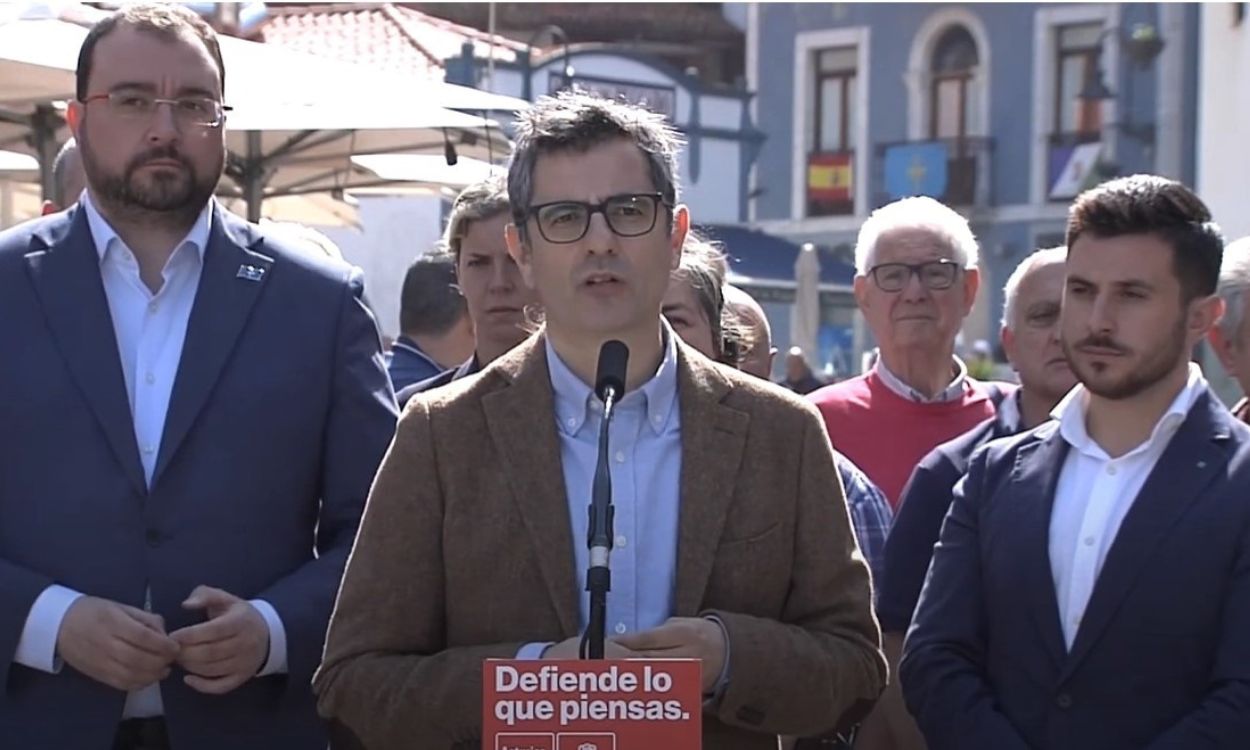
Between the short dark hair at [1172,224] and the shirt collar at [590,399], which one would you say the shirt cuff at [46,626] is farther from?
the short dark hair at [1172,224]

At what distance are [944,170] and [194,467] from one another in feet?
105

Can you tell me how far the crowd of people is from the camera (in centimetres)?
328

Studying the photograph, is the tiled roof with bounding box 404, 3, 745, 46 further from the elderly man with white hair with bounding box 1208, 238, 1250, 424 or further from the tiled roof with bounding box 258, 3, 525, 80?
the elderly man with white hair with bounding box 1208, 238, 1250, 424

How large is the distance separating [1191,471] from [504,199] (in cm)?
212

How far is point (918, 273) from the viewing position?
18.3 feet

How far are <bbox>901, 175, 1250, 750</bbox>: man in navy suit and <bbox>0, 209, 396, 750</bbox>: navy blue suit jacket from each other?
1155mm

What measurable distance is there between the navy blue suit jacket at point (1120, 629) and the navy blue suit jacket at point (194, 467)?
1157mm

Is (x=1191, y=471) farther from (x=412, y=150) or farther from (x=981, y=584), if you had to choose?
(x=412, y=150)

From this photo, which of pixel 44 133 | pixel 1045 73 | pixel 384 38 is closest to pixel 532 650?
pixel 44 133

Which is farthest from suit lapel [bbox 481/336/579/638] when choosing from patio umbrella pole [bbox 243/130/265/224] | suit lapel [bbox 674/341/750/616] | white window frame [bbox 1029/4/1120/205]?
white window frame [bbox 1029/4/1120/205]

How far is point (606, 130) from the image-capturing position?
11.0 feet

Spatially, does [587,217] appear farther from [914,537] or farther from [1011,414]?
[1011,414]

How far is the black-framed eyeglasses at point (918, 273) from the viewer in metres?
5.57

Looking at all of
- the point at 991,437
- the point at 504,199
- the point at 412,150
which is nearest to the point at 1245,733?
the point at 991,437
